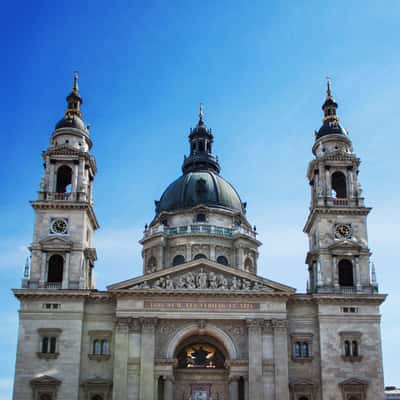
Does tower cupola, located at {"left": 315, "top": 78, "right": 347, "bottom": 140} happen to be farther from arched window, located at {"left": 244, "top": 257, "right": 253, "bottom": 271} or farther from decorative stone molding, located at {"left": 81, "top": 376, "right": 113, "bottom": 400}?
decorative stone molding, located at {"left": 81, "top": 376, "right": 113, "bottom": 400}

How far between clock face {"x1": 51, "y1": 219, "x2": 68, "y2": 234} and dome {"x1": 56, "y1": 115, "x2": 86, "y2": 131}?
25.3 feet

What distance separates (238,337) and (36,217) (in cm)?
1647

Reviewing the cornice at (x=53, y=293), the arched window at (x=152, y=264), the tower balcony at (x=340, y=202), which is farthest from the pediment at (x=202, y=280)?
the arched window at (x=152, y=264)

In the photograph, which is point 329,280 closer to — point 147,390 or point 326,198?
point 326,198

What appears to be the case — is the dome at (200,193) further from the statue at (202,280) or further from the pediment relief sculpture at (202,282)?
the pediment relief sculpture at (202,282)

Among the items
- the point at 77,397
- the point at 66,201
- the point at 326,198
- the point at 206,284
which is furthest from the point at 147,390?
the point at 326,198

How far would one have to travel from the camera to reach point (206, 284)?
50.5 m

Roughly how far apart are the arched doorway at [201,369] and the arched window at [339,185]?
14881 millimetres

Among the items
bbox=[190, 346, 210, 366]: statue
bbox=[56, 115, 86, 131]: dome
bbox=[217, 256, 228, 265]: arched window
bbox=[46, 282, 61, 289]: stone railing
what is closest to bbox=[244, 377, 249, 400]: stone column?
bbox=[190, 346, 210, 366]: statue

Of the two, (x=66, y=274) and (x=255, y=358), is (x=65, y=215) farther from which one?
(x=255, y=358)

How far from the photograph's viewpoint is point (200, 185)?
67.0 m

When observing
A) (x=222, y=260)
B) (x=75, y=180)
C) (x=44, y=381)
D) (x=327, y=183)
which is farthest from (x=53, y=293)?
(x=327, y=183)

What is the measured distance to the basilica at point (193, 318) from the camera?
48.0 meters

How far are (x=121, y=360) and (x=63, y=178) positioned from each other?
14871mm
